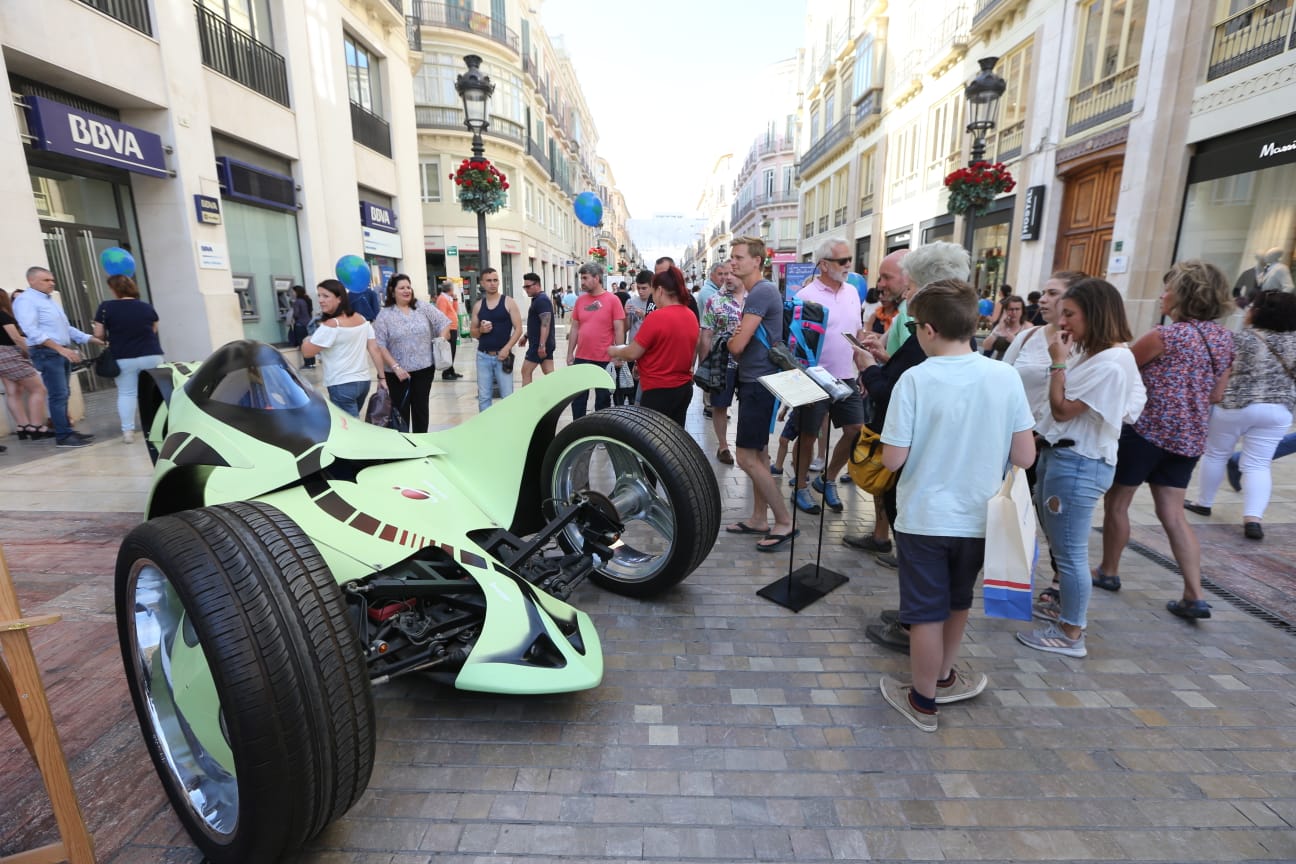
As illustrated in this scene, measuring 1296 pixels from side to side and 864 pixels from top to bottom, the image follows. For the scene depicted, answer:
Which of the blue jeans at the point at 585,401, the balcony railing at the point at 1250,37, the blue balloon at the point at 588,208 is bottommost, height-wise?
the blue jeans at the point at 585,401

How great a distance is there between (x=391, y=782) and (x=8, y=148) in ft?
29.8

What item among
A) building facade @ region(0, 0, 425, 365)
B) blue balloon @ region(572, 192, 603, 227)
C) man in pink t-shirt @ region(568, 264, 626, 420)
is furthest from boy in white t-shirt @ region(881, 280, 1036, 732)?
blue balloon @ region(572, 192, 603, 227)

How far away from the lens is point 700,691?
2.66 meters

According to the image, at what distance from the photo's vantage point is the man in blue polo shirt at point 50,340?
6.52 meters

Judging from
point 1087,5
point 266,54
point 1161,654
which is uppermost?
point 1087,5

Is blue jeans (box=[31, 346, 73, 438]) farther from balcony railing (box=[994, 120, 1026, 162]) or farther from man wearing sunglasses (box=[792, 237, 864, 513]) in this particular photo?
balcony railing (box=[994, 120, 1026, 162])

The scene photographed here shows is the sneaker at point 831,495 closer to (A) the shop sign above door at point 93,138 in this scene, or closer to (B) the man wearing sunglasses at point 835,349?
(B) the man wearing sunglasses at point 835,349

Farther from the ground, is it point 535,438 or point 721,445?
point 535,438

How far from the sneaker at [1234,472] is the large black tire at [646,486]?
4568 mm

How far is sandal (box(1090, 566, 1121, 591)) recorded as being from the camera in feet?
11.8

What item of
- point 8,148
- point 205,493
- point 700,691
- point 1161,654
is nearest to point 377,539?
point 205,493

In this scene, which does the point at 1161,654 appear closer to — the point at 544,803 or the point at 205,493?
the point at 544,803

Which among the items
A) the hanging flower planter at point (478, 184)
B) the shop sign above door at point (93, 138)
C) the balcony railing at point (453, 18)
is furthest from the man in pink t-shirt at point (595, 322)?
the balcony railing at point (453, 18)

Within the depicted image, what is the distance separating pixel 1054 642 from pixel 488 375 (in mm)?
5867
